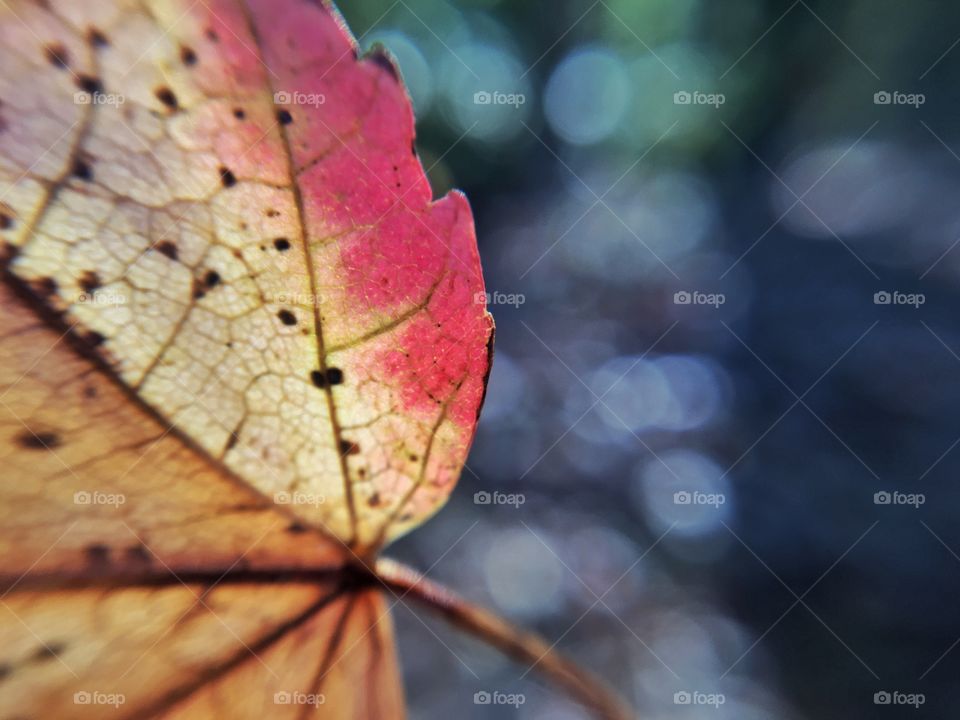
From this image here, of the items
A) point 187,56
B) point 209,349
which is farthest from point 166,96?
point 209,349

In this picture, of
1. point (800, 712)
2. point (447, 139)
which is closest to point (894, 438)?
point (800, 712)

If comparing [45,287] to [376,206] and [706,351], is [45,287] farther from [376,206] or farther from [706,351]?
[706,351]

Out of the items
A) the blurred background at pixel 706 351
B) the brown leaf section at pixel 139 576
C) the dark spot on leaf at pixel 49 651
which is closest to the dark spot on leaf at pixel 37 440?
the brown leaf section at pixel 139 576

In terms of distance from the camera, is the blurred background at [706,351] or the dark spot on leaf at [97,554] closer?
the dark spot on leaf at [97,554]

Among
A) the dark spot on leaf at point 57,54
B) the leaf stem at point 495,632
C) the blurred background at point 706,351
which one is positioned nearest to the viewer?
the dark spot on leaf at point 57,54

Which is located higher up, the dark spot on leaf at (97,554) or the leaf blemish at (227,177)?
the leaf blemish at (227,177)

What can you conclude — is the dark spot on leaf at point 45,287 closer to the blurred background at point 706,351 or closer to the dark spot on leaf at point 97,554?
the dark spot on leaf at point 97,554

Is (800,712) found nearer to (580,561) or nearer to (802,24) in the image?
(580,561)

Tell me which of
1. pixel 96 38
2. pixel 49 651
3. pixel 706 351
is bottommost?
pixel 49 651
